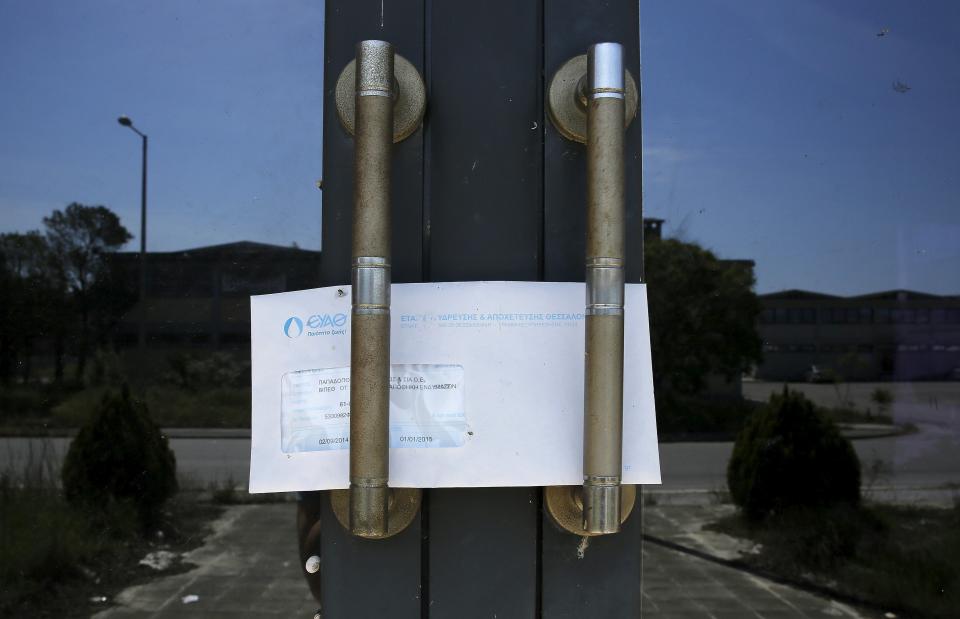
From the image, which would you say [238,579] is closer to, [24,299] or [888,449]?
[24,299]

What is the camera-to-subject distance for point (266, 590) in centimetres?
145

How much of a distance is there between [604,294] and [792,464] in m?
1.33

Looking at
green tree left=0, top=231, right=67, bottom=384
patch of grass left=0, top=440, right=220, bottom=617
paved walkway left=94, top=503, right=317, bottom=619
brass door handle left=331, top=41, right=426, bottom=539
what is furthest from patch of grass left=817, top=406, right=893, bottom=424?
green tree left=0, top=231, right=67, bottom=384

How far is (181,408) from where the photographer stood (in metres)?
1.35

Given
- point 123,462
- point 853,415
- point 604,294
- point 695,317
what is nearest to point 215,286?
point 123,462

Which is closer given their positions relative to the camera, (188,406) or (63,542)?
(188,406)

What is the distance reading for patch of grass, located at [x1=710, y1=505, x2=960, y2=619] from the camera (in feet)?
5.25

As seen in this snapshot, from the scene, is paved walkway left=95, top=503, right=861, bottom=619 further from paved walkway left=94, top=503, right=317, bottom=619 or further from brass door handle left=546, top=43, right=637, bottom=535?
brass door handle left=546, top=43, right=637, bottom=535

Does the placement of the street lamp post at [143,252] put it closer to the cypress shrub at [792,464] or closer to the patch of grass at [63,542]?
the patch of grass at [63,542]

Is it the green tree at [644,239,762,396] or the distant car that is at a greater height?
the green tree at [644,239,762,396]

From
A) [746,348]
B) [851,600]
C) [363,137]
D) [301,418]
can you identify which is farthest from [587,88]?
[851,600]

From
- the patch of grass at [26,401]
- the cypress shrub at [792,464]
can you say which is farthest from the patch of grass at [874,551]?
the patch of grass at [26,401]

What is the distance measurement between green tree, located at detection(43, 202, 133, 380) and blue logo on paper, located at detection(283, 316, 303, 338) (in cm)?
92

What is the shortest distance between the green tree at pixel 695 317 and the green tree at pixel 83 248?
1015mm
